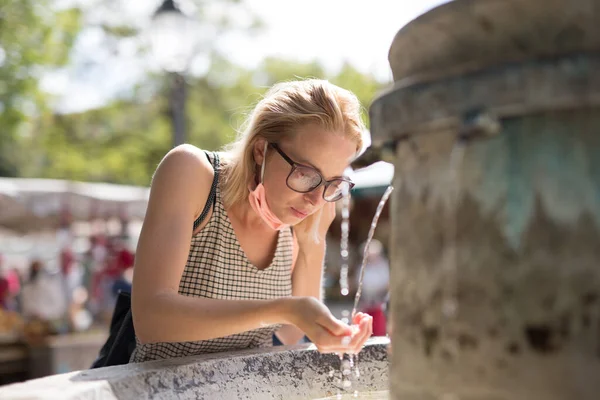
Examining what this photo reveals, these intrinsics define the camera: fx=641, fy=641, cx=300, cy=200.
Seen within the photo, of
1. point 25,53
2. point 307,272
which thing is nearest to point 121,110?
point 25,53

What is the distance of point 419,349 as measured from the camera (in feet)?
3.83

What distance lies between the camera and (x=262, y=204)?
→ 7.04 ft

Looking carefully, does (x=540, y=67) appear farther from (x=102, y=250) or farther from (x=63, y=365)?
(x=102, y=250)

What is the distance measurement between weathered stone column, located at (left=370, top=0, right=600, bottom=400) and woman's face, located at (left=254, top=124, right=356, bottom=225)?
0.89m

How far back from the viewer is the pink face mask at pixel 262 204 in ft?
7.02

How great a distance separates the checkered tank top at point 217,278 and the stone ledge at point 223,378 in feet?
0.35

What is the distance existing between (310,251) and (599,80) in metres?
1.69

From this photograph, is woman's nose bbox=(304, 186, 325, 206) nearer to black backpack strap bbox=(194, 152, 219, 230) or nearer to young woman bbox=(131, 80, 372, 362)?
young woman bbox=(131, 80, 372, 362)

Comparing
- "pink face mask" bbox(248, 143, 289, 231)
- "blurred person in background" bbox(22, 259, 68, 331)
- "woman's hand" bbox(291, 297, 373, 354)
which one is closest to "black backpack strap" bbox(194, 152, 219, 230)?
"pink face mask" bbox(248, 143, 289, 231)

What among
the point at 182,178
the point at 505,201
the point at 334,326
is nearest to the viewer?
the point at 505,201

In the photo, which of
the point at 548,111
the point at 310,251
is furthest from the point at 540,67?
the point at 310,251

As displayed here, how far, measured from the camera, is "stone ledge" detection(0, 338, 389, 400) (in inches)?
54.4

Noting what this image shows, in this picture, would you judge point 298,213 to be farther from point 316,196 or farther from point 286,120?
point 286,120

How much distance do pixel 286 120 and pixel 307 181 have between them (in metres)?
0.23
